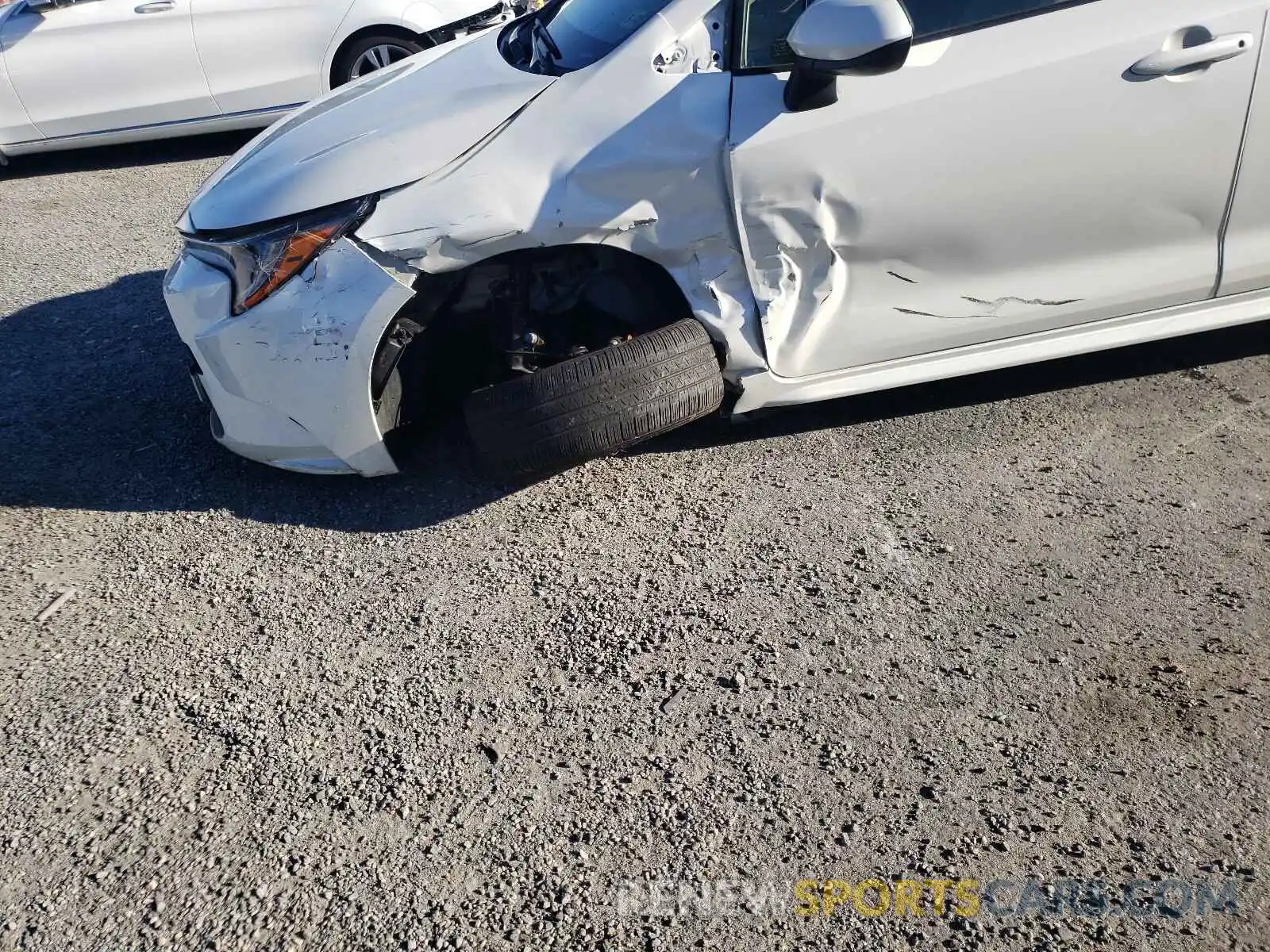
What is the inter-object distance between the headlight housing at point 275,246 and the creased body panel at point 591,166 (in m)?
0.08

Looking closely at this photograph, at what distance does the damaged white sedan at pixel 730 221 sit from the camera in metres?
3.07

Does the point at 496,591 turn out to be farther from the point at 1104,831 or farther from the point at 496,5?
the point at 496,5

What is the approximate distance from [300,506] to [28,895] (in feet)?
4.91

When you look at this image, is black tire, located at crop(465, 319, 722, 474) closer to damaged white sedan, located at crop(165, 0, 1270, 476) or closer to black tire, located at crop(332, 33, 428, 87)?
damaged white sedan, located at crop(165, 0, 1270, 476)

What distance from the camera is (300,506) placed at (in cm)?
360

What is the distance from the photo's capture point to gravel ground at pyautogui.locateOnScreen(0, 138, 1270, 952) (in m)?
2.25

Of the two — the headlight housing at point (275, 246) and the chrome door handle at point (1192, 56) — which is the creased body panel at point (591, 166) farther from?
the chrome door handle at point (1192, 56)

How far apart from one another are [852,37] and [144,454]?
108 inches

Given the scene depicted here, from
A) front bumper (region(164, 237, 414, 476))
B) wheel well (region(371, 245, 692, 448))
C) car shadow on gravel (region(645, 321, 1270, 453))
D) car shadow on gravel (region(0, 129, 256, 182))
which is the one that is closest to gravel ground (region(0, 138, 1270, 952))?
car shadow on gravel (region(645, 321, 1270, 453))

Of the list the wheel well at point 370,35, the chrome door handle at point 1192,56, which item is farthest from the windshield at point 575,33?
the wheel well at point 370,35

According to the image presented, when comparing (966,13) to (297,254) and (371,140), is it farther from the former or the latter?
(297,254)

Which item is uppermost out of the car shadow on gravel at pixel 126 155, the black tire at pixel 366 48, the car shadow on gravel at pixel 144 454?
the black tire at pixel 366 48

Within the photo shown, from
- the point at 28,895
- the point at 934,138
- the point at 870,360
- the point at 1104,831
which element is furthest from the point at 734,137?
the point at 28,895

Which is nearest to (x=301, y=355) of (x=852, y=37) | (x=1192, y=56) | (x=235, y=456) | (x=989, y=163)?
(x=235, y=456)
